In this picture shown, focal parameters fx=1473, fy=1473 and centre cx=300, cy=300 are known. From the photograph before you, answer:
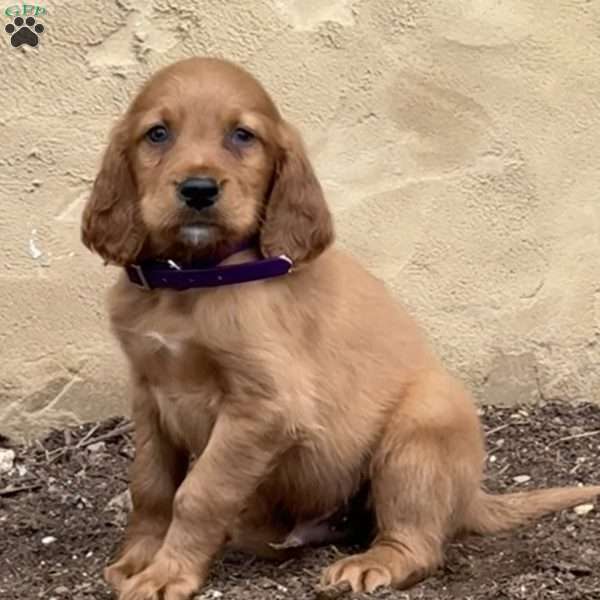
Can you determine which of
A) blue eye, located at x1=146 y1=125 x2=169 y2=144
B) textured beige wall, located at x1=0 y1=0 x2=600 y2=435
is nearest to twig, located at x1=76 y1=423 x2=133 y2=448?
textured beige wall, located at x1=0 y1=0 x2=600 y2=435

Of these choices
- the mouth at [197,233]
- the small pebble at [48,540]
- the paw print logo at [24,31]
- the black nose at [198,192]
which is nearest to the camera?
the black nose at [198,192]

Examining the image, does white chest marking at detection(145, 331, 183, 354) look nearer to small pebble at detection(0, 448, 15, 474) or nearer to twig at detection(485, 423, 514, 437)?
small pebble at detection(0, 448, 15, 474)

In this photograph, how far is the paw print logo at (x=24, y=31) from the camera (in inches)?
215

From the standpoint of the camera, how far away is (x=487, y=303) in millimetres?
5871

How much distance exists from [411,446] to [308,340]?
443 millimetres

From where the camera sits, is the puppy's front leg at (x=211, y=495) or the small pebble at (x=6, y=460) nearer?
the puppy's front leg at (x=211, y=495)

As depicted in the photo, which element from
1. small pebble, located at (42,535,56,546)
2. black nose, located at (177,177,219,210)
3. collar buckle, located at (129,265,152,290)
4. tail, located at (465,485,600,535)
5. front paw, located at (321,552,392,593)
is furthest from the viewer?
small pebble, located at (42,535,56,546)

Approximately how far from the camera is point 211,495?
4.02m

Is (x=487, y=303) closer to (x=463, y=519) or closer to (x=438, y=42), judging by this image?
(x=438, y=42)

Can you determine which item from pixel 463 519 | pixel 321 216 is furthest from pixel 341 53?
pixel 463 519

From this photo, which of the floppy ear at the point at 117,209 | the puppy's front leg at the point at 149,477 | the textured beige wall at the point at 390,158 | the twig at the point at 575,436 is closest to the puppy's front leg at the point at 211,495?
the puppy's front leg at the point at 149,477

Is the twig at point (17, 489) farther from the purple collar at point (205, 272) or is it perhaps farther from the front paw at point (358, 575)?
the front paw at point (358, 575)

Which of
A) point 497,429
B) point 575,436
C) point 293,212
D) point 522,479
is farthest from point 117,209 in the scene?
point 575,436

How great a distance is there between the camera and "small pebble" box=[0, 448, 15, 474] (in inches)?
216
